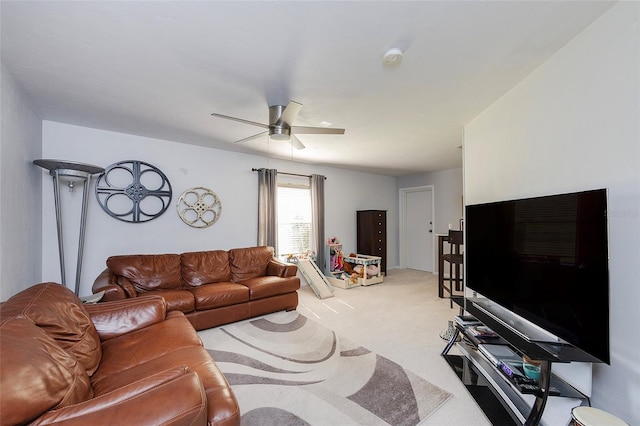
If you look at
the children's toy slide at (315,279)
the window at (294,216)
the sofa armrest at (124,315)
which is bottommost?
the children's toy slide at (315,279)

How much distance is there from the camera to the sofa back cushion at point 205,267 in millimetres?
3439

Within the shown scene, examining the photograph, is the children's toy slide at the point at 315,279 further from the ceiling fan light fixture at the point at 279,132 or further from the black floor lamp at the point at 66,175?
the black floor lamp at the point at 66,175

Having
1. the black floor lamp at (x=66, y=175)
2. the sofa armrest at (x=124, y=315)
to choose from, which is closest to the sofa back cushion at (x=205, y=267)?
the black floor lamp at (x=66, y=175)

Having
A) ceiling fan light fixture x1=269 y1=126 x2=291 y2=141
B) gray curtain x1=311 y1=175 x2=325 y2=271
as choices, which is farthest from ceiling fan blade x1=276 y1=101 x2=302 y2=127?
gray curtain x1=311 y1=175 x2=325 y2=271

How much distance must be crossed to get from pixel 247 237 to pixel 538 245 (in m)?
3.73

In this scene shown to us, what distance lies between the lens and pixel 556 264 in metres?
1.40

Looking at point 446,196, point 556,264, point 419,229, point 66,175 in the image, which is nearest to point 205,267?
point 66,175

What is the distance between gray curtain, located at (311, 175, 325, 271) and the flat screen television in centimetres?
330

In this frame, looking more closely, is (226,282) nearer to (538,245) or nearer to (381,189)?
(538,245)

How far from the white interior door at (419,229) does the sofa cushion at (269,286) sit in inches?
145

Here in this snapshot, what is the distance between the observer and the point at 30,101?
2428 millimetres

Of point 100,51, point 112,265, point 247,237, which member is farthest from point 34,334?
point 247,237

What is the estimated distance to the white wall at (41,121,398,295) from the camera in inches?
118

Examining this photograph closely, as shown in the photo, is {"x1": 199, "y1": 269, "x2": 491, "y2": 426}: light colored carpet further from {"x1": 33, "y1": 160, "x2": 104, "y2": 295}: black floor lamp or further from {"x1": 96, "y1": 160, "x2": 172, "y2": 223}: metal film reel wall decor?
{"x1": 33, "y1": 160, "x2": 104, "y2": 295}: black floor lamp
